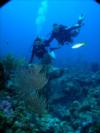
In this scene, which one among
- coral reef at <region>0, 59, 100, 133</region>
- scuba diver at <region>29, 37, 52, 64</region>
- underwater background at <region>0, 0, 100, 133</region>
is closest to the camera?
coral reef at <region>0, 59, 100, 133</region>

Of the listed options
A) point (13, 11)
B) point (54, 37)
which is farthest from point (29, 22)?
point (54, 37)

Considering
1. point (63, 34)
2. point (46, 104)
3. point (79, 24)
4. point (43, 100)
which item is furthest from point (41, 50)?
point (43, 100)

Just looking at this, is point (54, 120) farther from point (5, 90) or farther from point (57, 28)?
point (57, 28)

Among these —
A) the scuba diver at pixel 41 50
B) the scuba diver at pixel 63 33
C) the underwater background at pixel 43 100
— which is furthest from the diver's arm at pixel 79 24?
the underwater background at pixel 43 100

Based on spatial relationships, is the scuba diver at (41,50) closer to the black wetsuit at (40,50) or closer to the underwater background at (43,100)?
the black wetsuit at (40,50)

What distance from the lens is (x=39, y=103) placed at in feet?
25.2

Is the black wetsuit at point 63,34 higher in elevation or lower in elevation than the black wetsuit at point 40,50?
higher

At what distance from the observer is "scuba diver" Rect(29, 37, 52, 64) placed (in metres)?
12.8

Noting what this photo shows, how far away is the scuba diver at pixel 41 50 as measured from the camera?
12.8 m

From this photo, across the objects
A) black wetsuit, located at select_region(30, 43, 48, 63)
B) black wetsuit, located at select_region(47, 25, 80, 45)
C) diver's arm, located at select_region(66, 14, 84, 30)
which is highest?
diver's arm, located at select_region(66, 14, 84, 30)

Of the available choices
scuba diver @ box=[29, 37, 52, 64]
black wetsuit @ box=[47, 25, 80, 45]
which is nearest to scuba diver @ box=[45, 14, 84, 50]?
black wetsuit @ box=[47, 25, 80, 45]

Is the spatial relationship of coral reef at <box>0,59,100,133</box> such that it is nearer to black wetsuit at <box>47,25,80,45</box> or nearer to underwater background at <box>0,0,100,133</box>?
underwater background at <box>0,0,100,133</box>

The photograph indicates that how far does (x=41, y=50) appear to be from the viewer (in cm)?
1285

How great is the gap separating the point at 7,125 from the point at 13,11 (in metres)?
136
